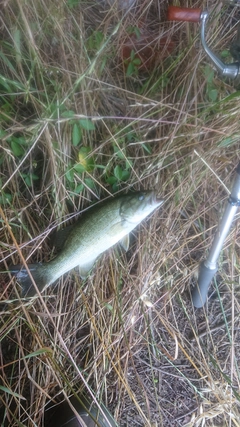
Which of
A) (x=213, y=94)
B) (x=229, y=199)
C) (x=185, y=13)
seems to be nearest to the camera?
(x=185, y=13)

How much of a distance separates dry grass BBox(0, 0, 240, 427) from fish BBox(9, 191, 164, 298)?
0.08 metres

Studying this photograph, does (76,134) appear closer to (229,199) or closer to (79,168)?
(79,168)

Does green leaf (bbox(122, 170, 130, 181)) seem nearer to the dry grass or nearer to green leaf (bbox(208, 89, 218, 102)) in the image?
the dry grass

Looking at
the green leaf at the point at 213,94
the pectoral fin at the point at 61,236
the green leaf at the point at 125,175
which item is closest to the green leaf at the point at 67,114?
the green leaf at the point at 125,175

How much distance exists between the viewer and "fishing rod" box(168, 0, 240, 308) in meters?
1.06

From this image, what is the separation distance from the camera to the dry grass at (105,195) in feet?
4.43

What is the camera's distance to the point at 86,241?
1.36 metres

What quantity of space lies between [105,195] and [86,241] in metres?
0.20

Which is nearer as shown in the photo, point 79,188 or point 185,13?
point 185,13

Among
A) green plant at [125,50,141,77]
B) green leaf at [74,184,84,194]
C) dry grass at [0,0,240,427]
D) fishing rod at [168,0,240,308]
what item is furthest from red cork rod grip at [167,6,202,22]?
green leaf at [74,184,84,194]

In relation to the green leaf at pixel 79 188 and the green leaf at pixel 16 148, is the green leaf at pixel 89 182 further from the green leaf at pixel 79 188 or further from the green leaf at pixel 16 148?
the green leaf at pixel 16 148

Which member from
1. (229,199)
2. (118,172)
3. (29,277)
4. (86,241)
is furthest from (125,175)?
(29,277)

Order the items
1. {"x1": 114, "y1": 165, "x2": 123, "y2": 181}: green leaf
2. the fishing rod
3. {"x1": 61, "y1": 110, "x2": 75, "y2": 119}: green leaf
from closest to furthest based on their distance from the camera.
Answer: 1. the fishing rod
2. {"x1": 61, "y1": 110, "x2": 75, "y2": 119}: green leaf
3. {"x1": 114, "y1": 165, "x2": 123, "y2": 181}: green leaf

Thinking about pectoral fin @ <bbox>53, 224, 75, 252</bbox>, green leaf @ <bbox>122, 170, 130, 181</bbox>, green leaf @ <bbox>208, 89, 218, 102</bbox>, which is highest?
green leaf @ <bbox>208, 89, 218, 102</bbox>
